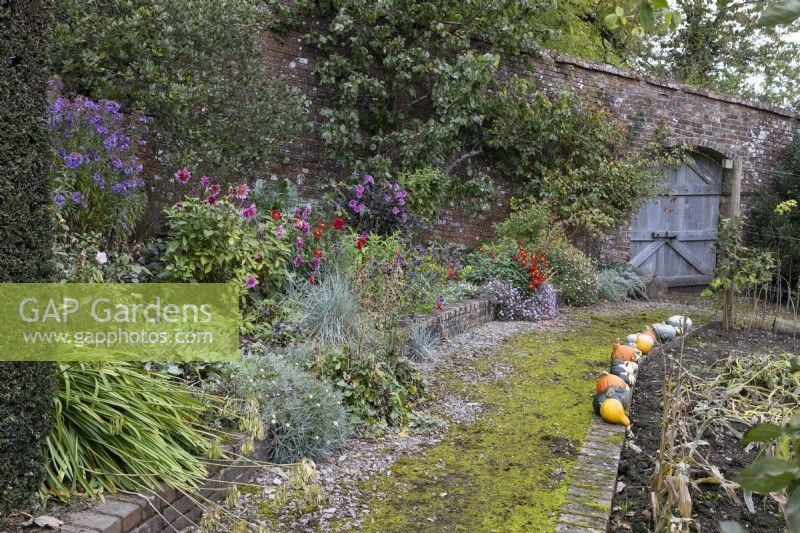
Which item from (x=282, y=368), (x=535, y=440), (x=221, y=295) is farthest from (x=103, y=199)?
(x=535, y=440)

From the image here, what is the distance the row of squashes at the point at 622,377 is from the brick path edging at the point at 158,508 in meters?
1.89

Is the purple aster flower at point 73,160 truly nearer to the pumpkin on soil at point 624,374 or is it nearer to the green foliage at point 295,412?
the green foliage at point 295,412

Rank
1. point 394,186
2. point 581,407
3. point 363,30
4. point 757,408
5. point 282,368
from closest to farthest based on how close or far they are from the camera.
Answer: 1. point 282,368
2. point 757,408
3. point 581,407
4. point 394,186
5. point 363,30

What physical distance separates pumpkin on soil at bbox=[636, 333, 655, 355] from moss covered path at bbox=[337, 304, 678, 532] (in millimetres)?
351

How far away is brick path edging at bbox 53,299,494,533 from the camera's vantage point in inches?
94.8

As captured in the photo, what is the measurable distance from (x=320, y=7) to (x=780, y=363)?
22.1 feet

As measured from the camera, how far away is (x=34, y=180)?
2.40m

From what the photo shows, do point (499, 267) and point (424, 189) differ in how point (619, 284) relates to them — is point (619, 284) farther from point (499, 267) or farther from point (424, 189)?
point (424, 189)

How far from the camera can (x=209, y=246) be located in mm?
4953

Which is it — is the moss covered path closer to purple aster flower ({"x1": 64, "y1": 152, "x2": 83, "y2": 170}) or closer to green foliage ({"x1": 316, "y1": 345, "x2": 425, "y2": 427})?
green foliage ({"x1": 316, "y1": 345, "x2": 425, "y2": 427})

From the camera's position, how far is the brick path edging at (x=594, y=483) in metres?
2.81

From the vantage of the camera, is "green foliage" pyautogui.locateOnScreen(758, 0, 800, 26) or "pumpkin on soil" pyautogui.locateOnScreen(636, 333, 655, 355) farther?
"pumpkin on soil" pyautogui.locateOnScreen(636, 333, 655, 355)

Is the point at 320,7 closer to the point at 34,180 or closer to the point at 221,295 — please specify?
the point at 221,295

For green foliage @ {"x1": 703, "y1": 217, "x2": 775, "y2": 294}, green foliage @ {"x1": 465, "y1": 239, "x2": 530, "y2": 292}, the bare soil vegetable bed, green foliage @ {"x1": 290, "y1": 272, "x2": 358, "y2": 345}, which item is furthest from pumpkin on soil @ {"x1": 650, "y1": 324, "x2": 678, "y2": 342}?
green foliage @ {"x1": 290, "y1": 272, "x2": 358, "y2": 345}
